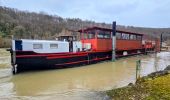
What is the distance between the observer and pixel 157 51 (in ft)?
131

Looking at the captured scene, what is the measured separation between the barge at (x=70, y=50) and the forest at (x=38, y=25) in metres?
33.3

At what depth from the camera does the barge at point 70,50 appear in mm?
15680

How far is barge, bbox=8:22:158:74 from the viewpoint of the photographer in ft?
51.4

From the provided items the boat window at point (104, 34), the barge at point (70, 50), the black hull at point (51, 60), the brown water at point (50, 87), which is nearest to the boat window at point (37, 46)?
the barge at point (70, 50)

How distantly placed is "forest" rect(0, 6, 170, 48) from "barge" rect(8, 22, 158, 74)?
3330 cm

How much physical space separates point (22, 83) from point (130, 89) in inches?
278

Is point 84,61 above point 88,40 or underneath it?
underneath

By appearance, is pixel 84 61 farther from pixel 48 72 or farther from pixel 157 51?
pixel 157 51

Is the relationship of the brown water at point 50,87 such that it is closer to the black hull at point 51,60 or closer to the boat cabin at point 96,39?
the black hull at point 51,60

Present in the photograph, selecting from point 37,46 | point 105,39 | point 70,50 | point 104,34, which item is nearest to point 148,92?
point 37,46

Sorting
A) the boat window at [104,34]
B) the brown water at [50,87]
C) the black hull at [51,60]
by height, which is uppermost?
the boat window at [104,34]

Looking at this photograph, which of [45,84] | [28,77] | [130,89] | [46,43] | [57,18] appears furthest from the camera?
[57,18]

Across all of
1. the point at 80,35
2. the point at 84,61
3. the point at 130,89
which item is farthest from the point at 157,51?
the point at 130,89

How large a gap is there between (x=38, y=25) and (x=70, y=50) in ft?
253
